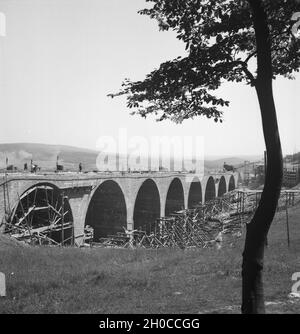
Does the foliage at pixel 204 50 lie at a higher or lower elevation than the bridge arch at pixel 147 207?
higher

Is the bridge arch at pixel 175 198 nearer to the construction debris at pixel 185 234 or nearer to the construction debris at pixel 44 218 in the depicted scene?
the construction debris at pixel 185 234

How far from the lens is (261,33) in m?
5.89

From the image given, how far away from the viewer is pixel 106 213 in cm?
2925

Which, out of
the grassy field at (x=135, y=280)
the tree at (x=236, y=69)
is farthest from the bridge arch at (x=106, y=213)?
the tree at (x=236, y=69)

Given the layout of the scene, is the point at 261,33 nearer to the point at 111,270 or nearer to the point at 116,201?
the point at 111,270

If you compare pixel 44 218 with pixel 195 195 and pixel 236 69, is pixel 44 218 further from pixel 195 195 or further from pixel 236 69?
pixel 195 195

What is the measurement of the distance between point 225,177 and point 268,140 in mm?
59955

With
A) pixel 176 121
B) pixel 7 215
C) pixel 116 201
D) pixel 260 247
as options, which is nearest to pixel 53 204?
pixel 7 215

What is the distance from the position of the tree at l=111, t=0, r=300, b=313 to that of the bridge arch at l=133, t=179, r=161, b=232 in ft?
93.5

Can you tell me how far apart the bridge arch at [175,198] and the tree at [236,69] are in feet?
112

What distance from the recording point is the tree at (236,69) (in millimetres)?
5852

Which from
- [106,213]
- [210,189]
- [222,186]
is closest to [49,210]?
[106,213]

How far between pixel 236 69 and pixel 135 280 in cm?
660

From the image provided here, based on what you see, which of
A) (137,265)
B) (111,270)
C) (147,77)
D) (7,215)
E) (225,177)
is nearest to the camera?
(147,77)
